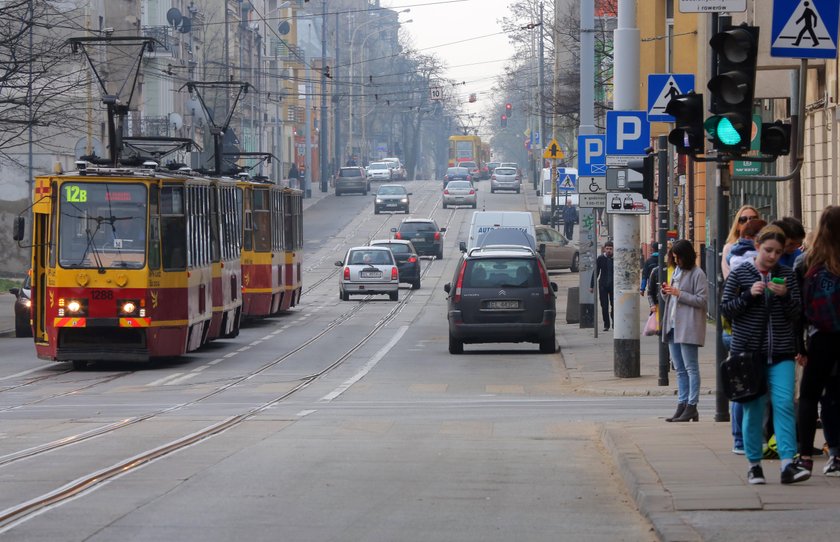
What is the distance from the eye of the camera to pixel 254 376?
22.2 m

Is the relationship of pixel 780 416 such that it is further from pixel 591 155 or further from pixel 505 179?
pixel 505 179

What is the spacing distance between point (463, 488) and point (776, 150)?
3.94 m

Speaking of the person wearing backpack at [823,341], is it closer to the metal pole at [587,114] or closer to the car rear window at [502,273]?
the car rear window at [502,273]

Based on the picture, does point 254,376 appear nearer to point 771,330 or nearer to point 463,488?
point 463,488

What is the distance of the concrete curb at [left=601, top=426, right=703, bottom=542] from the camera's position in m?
8.43

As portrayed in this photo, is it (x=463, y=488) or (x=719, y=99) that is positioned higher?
(x=719, y=99)

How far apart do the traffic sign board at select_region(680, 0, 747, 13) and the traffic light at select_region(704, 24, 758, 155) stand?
43.0 inches

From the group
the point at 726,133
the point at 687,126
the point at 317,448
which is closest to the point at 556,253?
the point at 687,126

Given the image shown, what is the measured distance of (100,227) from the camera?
2294 centimetres

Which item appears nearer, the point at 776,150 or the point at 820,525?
the point at 820,525

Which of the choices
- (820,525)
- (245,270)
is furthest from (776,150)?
(245,270)

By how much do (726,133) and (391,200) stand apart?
71.7 metres

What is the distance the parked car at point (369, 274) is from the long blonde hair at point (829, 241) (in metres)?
34.9

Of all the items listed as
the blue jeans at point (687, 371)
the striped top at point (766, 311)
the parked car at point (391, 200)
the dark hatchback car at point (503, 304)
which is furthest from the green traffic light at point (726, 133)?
A: the parked car at point (391, 200)
